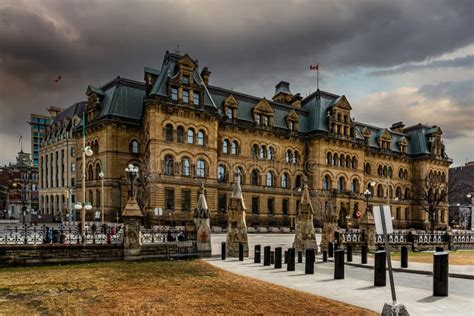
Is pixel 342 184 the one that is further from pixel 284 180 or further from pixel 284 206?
pixel 284 206

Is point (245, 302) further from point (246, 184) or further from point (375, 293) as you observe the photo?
point (246, 184)

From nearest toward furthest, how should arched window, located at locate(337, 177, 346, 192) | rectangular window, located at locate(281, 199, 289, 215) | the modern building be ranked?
rectangular window, located at locate(281, 199, 289, 215) < arched window, located at locate(337, 177, 346, 192) < the modern building

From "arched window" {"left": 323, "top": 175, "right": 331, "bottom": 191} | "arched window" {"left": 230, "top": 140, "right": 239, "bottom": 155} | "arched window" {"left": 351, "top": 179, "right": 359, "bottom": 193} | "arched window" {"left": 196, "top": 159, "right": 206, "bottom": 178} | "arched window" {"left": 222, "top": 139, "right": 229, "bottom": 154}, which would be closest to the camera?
"arched window" {"left": 196, "top": 159, "right": 206, "bottom": 178}

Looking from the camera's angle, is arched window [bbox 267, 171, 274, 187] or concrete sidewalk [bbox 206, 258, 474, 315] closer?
concrete sidewalk [bbox 206, 258, 474, 315]

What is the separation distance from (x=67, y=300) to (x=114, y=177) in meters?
36.3

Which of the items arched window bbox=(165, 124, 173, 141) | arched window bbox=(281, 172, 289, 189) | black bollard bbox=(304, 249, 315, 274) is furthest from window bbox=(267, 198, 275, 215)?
black bollard bbox=(304, 249, 315, 274)

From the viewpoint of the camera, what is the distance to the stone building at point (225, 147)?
4262 centimetres

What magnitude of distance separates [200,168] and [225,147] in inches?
249

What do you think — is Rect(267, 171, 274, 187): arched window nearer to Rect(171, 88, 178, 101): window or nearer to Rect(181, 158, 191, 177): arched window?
Rect(181, 158, 191, 177): arched window

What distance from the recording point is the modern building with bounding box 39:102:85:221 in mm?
63250

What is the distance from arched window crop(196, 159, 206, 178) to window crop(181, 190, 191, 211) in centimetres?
260

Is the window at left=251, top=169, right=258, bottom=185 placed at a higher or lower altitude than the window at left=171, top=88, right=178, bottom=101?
lower

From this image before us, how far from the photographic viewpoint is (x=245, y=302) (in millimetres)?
9180

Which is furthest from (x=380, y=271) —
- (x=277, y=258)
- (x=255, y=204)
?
(x=255, y=204)
